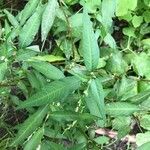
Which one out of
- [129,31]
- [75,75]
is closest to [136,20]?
[129,31]

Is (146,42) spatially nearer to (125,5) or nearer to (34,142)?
(125,5)

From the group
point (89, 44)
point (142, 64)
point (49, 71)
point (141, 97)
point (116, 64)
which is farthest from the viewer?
point (142, 64)

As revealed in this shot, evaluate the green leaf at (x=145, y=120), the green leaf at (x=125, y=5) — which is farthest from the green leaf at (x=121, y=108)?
the green leaf at (x=125, y=5)

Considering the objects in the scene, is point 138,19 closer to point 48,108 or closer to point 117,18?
point 117,18

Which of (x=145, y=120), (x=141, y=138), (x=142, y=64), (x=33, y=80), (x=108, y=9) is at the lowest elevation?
(x=141, y=138)

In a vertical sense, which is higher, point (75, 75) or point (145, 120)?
point (75, 75)

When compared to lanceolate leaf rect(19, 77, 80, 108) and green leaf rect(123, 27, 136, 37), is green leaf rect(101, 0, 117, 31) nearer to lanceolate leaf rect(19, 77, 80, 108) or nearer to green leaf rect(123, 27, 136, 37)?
lanceolate leaf rect(19, 77, 80, 108)
